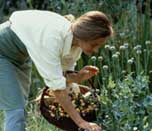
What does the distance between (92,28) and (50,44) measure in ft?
0.93

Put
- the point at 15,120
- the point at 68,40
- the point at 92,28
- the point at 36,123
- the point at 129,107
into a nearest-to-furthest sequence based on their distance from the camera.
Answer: the point at 92,28 → the point at 68,40 → the point at 129,107 → the point at 15,120 → the point at 36,123

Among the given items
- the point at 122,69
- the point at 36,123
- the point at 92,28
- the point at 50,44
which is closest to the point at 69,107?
the point at 50,44

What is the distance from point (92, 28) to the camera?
14.2ft

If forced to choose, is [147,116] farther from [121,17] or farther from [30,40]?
[121,17]

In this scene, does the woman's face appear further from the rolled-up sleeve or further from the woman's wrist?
the woman's wrist

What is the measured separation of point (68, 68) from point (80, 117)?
433 millimetres

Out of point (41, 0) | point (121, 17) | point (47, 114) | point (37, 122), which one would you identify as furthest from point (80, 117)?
point (41, 0)

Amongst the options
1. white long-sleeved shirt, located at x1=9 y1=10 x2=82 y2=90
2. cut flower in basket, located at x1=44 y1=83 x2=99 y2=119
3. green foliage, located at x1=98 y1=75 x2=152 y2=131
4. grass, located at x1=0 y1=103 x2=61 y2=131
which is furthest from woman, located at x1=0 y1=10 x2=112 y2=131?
grass, located at x1=0 y1=103 x2=61 y2=131

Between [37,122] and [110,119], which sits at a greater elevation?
[110,119]

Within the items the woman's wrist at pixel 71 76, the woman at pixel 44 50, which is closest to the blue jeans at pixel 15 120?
the woman at pixel 44 50

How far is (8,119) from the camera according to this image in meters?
4.84

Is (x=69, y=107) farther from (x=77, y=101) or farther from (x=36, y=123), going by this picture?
(x=36, y=123)

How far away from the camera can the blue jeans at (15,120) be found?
480 cm

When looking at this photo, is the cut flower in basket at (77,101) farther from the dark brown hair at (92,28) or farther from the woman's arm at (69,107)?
the dark brown hair at (92,28)
